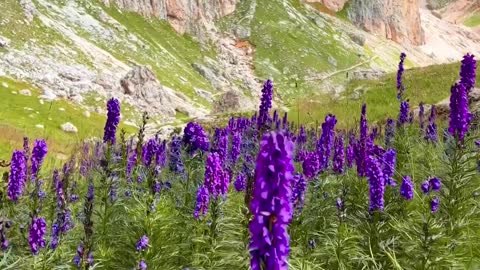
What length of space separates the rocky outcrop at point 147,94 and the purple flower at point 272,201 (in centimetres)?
4170

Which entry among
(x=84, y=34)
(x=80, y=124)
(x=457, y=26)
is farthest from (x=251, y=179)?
(x=457, y=26)

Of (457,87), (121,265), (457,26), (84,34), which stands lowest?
(121,265)

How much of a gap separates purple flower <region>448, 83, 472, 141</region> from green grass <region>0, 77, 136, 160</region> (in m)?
20.2

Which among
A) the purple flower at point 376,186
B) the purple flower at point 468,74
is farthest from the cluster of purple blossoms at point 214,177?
the purple flower at point 468,74

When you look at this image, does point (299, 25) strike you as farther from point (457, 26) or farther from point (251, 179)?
point (457, 26)

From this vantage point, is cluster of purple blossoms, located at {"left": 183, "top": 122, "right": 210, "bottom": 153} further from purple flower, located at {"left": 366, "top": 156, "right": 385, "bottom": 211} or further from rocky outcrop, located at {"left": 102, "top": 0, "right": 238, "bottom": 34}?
rocky outcrop, located at {"left": 102, "top": 0, "right": 238, "bottom": 34}

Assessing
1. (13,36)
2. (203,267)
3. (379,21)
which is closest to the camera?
(203,267)

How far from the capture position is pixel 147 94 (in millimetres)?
45500

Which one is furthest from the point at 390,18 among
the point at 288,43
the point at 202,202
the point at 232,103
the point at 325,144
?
the point at 202,202

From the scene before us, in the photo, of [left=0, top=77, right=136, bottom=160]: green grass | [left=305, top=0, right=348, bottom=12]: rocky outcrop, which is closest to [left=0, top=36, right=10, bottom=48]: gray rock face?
[left=0, top=77, right=136, bottom=160]: green grass

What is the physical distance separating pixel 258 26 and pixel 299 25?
8.55 meters

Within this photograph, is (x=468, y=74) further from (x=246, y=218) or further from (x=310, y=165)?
(x=246, y=218)

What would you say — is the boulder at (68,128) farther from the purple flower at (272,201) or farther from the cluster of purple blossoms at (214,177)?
the purple flower at (272,201)

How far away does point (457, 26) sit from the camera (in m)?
176
